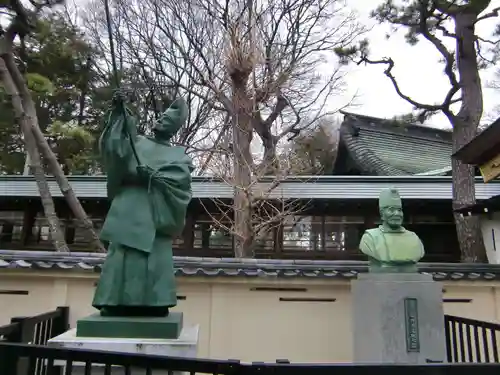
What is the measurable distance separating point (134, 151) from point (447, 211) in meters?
11.6

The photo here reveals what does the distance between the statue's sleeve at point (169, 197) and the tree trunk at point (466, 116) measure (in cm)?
871

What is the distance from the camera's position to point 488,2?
9609 millimetres

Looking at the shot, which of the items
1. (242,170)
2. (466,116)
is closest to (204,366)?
(242,170)

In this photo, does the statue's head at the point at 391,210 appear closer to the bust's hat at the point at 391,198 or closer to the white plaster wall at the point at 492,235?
the bust's hat at the point at 391,198

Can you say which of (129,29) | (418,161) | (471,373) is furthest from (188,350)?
(129,29)

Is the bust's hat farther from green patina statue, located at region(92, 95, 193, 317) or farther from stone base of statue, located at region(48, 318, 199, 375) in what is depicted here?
stone base of statue, located at region(48, 318, 199, 375)

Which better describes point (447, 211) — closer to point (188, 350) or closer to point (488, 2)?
point (488, 2)

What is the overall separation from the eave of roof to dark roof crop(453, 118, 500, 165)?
193 inches

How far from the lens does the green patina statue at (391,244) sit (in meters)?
5.41

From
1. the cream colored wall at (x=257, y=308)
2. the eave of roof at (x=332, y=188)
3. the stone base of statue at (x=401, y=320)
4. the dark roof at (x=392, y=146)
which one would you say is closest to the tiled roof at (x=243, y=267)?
the cream colored wall at (x=257, y=308)

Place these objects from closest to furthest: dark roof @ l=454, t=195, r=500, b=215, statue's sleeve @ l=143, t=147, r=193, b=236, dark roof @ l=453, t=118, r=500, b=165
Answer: statue's sleeve @ l=143, t=147, r=193, b=236, dark roof @ l=453, t=118, r=500, b=165, dark roof @ l=454, t=195, r=500, b=215

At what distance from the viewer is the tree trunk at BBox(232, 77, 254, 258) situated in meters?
10.1

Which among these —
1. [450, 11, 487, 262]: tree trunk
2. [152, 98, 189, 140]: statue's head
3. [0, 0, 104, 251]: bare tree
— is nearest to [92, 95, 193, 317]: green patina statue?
[152, 98, 189, 140]: statue's head

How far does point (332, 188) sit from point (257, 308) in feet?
23.3
